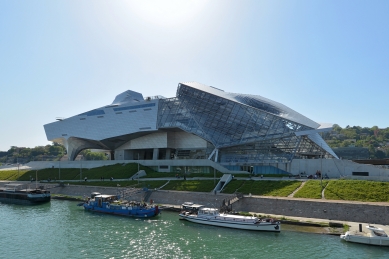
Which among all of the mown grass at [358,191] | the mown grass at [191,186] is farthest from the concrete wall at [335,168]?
the mown grass at [191,186]

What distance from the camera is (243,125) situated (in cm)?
7338

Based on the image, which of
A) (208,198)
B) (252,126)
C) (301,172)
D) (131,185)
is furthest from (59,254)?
(252,126)

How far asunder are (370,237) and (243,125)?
45.0 meters

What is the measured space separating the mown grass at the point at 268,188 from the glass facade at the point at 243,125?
1421cm

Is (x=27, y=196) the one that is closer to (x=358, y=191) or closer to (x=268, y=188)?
(x=268, y=188)

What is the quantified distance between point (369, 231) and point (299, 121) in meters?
37.2

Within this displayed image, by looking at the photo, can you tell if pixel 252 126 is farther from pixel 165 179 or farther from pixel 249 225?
pixel 249 225

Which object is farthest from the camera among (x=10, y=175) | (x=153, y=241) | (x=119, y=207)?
(x=10, y=175)

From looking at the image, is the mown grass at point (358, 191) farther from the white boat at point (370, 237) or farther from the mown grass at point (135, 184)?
the mown grass at point (135, 184)

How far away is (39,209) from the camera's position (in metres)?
53.3

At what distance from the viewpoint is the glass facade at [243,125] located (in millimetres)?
67812

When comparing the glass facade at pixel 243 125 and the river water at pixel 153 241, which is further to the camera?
the glass facade at pixel 243 125

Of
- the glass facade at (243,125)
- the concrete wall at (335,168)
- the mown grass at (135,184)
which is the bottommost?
the mown grass at (135,184)

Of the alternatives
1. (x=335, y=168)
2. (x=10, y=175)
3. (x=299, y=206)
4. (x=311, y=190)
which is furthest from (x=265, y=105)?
(x=10, y=175)
